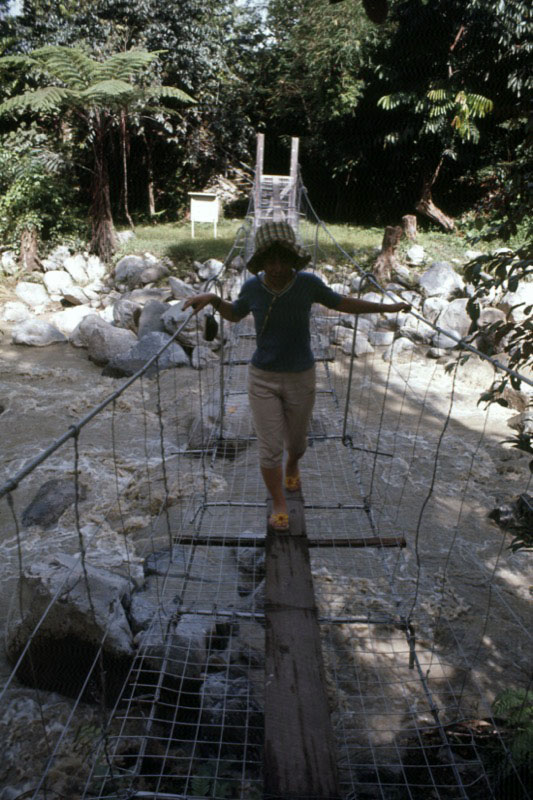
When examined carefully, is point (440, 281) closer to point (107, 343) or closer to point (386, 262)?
point (386, 262)

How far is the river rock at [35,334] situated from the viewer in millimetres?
5527

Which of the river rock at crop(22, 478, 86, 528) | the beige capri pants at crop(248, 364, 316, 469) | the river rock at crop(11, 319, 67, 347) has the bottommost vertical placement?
the river rock at crop(22, 478, 86, 528)

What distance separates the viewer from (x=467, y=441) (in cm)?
378

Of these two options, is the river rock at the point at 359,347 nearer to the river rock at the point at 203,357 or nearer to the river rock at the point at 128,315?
the river rock at the point at 203,357

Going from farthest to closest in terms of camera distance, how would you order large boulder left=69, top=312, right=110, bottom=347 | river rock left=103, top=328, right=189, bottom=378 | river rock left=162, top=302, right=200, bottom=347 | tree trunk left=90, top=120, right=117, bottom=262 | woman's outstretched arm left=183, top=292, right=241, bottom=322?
tree trunk left=90, top=120, right=117, bottom=262
large boulder left=69, top=312, right=110, bottom=347
river rock left=162, top=302, right=200, bottom=347
river rock left=103, top=328, right=189, bottom=378
woman's outstretched arm left=183, top=292, right=241, bottom=322

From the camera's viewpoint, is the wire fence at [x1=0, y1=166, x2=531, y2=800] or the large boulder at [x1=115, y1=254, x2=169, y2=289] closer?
the wire fence at [x1=0, y1=166, x2=531, y2=800]

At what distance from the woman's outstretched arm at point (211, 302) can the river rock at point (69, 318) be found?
4.48 m

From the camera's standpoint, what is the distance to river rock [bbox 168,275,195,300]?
6133mm

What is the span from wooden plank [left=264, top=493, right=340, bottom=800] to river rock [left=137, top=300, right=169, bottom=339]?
4.17 m

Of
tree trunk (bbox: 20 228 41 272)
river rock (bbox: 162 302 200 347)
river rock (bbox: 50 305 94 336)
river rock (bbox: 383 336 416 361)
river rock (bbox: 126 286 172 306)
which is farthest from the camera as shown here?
tree trunk (bbox: 20 228 41 272)

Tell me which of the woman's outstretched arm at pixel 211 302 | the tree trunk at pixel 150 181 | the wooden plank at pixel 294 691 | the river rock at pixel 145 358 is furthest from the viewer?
the tree trunk at pixel 150 181

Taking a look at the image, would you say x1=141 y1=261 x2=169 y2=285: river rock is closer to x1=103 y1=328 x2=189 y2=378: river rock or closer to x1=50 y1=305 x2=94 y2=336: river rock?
A: x1=50 y1=305 x2=94 y2=336: river rock

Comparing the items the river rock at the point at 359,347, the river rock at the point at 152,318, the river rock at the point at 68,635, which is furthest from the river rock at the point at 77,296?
the river rock at the point at 68,635

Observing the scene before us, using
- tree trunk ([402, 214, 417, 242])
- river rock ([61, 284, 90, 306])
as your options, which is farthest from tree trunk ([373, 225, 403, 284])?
river rock ([61, 284, 90, 306])
